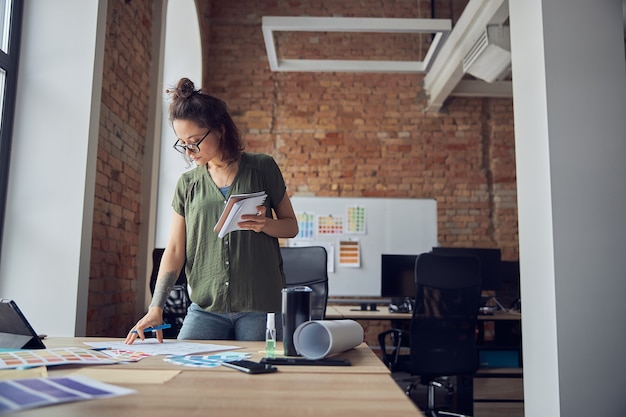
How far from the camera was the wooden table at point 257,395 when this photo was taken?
739 mm

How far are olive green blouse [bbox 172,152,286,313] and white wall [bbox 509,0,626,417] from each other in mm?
1412

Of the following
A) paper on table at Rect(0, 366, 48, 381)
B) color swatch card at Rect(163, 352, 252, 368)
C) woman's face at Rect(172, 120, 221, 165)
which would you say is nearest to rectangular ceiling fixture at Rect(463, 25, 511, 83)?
woman's face at Rect(172, 120, 221, 165)

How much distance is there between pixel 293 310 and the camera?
1278 millimetres

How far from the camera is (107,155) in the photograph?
9.53 ft

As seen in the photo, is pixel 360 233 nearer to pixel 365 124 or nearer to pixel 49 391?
pixel 365 124

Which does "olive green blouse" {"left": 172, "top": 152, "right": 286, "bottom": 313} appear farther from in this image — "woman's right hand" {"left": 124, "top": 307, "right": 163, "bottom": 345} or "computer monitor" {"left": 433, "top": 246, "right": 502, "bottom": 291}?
"computer monitor" {"left": 433, "top": 246, "right": 502, "bottom": 291}

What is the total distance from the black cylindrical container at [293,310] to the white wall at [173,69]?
3.55m

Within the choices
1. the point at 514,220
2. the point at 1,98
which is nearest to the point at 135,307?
the point at 1,98

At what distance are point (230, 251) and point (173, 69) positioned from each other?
3885 millimetres

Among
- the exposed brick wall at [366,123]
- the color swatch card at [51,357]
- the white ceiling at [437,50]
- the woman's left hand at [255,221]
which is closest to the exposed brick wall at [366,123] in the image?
the exposed brick wall at [366,123]

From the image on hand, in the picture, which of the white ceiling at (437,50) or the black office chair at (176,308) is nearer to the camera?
the black office chair at (176,308)

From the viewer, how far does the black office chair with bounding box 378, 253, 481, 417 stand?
3340 mm

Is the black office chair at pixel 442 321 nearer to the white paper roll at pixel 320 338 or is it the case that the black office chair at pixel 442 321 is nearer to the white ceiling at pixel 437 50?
the white ceiling at pixel 437 50

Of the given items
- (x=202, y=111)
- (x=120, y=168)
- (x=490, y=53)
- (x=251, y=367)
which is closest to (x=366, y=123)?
(x=490, y=53)
